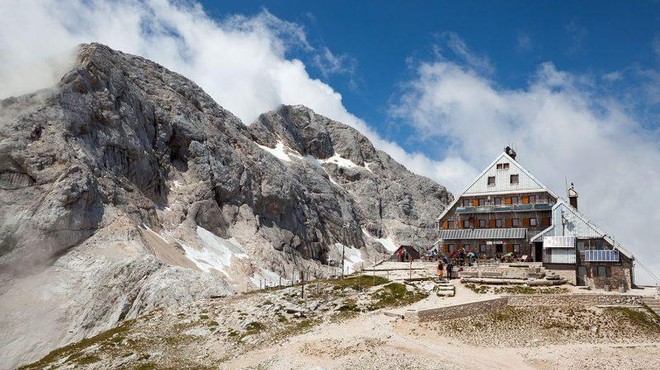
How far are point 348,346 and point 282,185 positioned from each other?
110 m

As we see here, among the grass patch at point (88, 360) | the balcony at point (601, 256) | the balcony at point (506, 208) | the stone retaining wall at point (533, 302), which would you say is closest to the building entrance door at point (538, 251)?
the balcony at point (506, 208)

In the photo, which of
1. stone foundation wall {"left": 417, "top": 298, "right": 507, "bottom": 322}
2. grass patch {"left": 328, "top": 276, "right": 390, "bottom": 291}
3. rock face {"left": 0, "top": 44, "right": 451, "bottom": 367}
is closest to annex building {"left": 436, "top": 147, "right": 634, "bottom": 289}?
stone foundation wall {"left": 417, "top": 298, "right": 507, "bottom": 322}

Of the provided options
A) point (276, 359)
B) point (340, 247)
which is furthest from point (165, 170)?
point (276, 359)

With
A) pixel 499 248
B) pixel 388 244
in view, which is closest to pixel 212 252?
pixel 499 248

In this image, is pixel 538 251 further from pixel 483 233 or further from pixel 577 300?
pixel 577 300

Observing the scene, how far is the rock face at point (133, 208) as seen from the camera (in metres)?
68.6

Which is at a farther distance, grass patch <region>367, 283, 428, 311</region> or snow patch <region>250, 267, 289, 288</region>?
snow patch <region>250, 267, 289, 288</region>

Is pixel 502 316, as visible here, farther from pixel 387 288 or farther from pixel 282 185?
pixel 282 185

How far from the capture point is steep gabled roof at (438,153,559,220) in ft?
231

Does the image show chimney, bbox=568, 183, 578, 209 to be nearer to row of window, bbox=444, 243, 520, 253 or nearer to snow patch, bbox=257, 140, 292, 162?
row of window, bbox=444, 243, 520, 253

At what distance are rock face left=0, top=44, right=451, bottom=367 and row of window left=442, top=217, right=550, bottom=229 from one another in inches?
1292

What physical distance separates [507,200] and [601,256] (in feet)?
61.3

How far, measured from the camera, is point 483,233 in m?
71.4

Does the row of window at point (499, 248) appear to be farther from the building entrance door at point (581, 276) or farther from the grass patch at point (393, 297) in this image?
the grass patch at point (393, 297)
